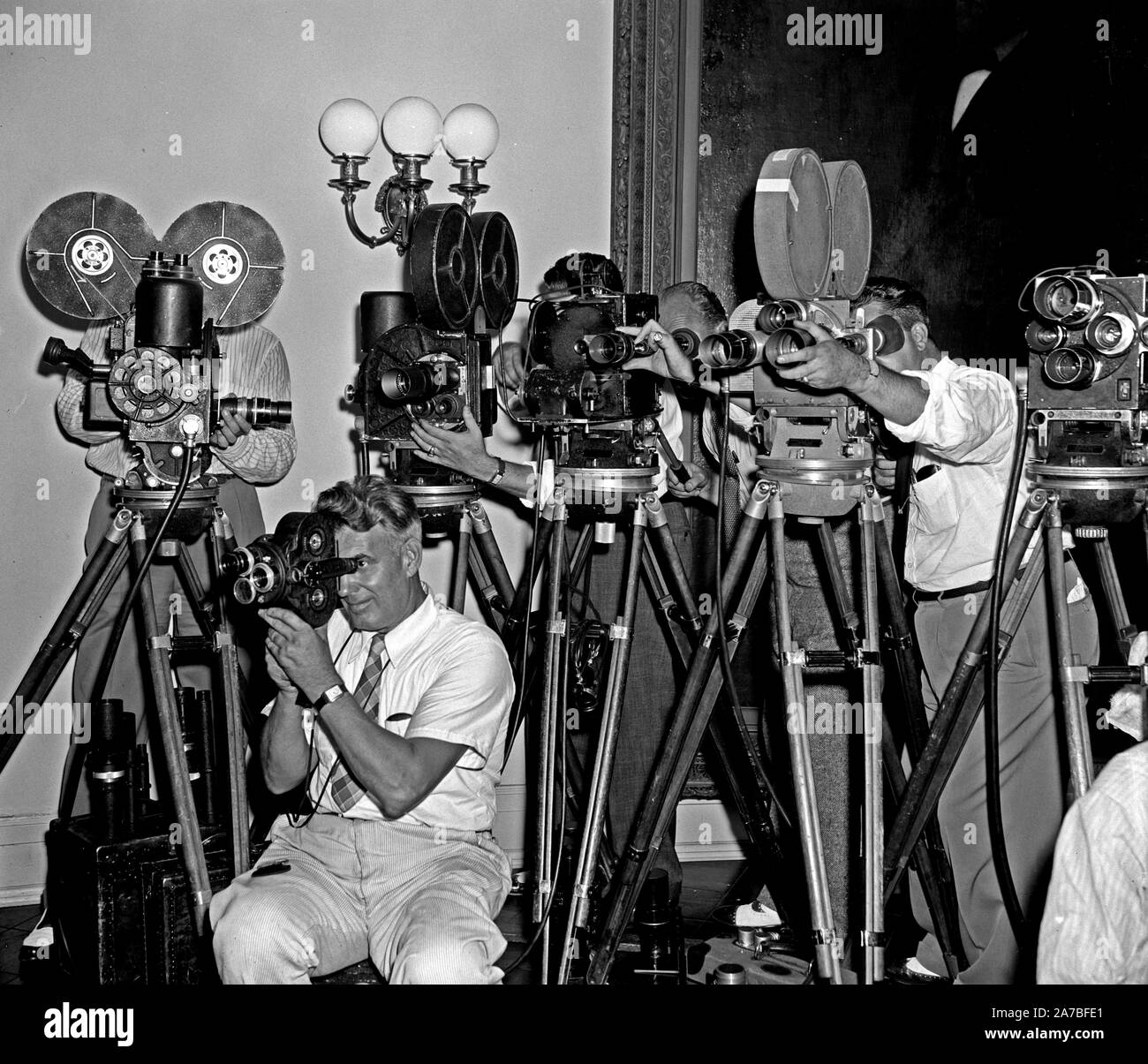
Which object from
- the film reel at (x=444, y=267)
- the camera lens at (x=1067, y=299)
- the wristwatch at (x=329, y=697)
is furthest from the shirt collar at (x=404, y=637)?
the camera lens at (x=1067, y=299)

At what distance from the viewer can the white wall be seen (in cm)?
352

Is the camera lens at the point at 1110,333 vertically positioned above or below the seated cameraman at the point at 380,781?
above

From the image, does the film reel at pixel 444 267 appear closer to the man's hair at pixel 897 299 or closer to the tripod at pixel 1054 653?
the man's hair at pixel 897 299

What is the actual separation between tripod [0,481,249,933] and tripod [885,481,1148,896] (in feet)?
4.54

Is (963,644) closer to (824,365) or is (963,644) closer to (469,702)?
(824,365)

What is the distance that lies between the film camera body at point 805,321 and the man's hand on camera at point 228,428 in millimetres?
1045

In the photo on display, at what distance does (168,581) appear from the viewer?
3230 millimetres

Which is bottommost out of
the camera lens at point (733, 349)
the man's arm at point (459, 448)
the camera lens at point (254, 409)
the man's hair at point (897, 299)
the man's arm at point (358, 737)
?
the man's arm at point (358, 737)

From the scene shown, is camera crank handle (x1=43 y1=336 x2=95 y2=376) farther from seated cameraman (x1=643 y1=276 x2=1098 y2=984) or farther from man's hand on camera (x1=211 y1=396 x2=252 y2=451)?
seated cameraman (x1=643 y1=276 x2=1098 y2=984)

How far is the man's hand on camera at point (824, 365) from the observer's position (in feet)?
7.18

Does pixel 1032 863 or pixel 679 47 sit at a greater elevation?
pixel 679 47
